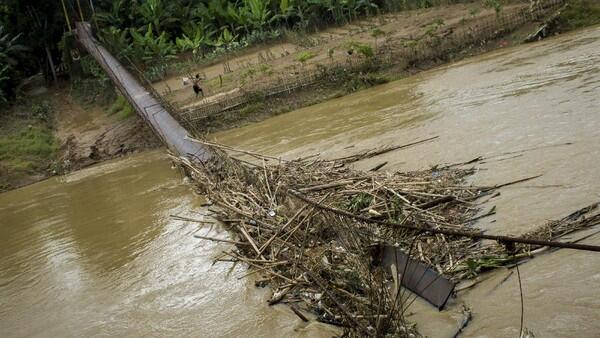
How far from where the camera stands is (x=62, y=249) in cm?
902

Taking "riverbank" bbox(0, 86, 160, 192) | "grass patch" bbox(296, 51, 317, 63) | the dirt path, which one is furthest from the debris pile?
the dirt path

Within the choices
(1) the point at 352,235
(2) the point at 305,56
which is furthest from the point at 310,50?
(1) the point at 352,235

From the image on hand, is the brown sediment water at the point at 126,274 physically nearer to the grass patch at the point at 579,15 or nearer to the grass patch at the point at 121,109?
the grass patch at the point at 121,109

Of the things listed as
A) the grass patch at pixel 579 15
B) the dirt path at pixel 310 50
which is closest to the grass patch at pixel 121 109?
the dirt path at pixel 310 50

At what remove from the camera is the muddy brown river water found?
4.45 metres

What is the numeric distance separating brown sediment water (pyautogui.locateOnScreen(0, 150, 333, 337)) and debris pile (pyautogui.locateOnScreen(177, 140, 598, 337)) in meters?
0.34

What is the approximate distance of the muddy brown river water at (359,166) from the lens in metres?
4.45

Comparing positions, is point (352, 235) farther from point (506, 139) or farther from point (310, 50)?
point (310, 50)

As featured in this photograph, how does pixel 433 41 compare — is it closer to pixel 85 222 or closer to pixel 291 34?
pixel 291 34

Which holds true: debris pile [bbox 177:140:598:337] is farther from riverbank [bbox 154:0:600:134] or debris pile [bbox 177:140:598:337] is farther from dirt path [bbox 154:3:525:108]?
dirt path [bbox 154:3:525:108]

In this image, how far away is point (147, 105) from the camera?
47.6 ft

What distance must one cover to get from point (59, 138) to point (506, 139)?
47.4ft

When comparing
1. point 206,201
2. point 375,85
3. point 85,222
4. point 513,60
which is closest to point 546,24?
point 513,60

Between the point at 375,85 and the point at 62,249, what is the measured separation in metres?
10.4
